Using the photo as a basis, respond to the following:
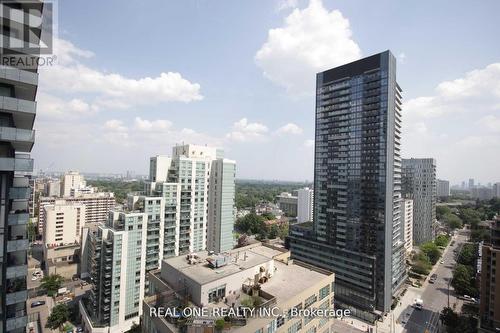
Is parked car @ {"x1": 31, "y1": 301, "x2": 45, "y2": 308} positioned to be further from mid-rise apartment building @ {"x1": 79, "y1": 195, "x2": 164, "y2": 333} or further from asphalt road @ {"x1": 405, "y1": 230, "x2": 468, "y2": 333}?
asphalt road @ {"x1": 405, "y1": 230, "x2": 468, "y2": 333}

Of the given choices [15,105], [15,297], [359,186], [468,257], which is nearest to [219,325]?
[15,297]

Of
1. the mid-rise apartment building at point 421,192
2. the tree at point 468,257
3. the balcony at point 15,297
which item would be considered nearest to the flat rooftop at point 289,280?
the balcony at point 15,297

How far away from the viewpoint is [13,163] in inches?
559

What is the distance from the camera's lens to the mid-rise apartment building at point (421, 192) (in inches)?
3366

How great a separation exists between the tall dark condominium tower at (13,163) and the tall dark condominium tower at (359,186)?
168 ft

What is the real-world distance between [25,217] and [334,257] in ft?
174

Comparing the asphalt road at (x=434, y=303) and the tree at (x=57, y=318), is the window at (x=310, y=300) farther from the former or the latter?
the tree at (x=57, y=318)

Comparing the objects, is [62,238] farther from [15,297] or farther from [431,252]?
[431,252]

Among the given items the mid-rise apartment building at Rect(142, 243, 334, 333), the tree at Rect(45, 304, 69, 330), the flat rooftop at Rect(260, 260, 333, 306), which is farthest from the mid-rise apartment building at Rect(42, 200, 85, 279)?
the flat rooftop at Rect(260, 260, 333, 306)

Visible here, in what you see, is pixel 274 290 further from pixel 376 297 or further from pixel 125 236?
pixel 376 297

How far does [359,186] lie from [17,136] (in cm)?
5285

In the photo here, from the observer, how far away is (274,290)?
25.5 metres

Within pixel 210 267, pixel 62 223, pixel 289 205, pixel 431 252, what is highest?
pixel 210 267

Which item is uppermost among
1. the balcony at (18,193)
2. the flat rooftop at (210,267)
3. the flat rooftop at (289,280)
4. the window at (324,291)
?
the balcony at (18,193)
